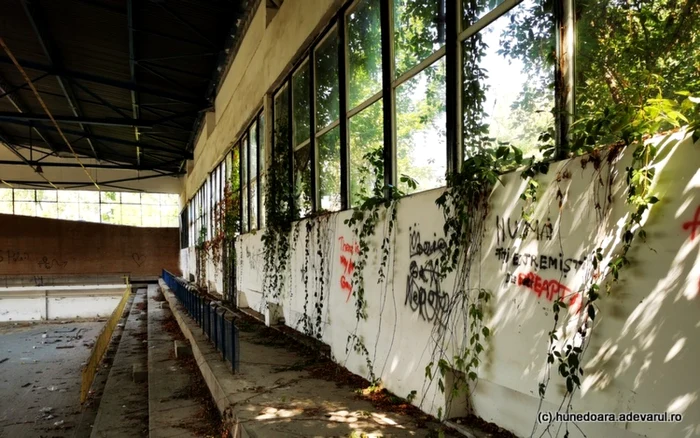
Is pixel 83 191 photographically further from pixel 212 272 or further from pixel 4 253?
pixel 212 272

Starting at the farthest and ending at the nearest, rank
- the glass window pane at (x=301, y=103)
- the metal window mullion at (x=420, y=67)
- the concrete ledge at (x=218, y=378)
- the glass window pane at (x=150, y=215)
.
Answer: the glass window pane at (x=150, y=215), the glass window pane at (x=301, y=103), the concrete ledge at (x=218, y=378), the metal window mullion at (x=420, y=67)

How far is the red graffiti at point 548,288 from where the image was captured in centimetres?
266

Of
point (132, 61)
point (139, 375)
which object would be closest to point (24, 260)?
point (132, 61)

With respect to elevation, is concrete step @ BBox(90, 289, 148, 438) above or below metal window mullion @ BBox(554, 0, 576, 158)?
below

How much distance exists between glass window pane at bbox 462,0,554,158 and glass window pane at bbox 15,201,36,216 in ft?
103

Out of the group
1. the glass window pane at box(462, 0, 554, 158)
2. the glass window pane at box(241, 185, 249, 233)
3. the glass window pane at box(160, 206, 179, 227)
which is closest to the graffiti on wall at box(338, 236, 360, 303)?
the glass window pane at box(462, 0, 554, 158)

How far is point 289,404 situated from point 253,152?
7.49 metres

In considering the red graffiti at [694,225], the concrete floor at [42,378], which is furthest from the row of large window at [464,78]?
the concrete floor at [42,378]

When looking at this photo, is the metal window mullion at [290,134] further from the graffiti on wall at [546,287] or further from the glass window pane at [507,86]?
the graffiti on wall at [546,287]

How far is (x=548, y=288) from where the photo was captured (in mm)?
2865

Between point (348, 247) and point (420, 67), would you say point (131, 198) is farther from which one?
point (420, 67)

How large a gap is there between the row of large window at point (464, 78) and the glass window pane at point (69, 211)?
27.6m

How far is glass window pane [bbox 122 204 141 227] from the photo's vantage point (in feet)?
102

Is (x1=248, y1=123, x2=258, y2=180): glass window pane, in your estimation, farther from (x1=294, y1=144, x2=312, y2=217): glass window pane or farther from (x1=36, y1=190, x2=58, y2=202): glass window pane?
(x1=36, y1=190, x2=58, y2=202): glass window pane
